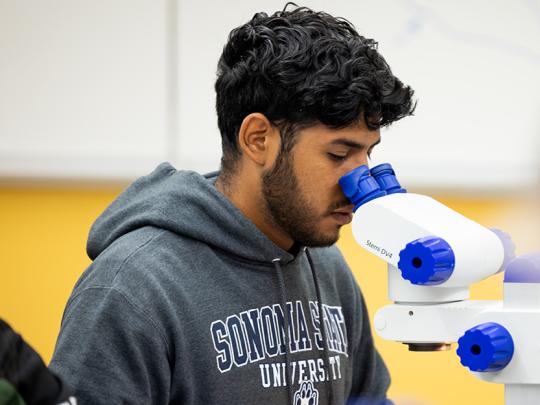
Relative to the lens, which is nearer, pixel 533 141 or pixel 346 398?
pixel 533 141

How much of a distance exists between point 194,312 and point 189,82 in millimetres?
1011

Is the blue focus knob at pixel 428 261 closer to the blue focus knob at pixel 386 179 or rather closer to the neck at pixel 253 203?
the blue focus knob at pixel 386 179

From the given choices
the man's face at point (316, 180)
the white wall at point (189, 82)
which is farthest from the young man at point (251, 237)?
the white wall at point (189, 82)

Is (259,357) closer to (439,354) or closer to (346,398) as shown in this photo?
(346,398)

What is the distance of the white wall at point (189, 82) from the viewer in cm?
216

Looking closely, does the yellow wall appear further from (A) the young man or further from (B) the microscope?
(B) the microscope

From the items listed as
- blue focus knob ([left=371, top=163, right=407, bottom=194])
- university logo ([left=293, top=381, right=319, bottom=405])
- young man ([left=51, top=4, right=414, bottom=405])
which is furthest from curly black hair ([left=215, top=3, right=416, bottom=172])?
university logo ([left=293, top=381, right=319, bottom=405])

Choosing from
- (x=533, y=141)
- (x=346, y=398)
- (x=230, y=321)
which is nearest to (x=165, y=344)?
(x=230, y=321)

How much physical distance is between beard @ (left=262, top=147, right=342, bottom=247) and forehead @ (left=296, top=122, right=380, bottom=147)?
4 centimetres

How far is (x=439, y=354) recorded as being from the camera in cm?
221

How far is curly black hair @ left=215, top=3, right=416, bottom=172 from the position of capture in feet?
4.38

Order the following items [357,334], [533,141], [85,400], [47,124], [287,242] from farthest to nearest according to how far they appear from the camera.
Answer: [47,124] < [357,334] < [287,242] < [85,400] < [533,141]

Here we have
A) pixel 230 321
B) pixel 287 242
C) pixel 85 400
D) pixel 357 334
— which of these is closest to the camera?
pixel 85 400

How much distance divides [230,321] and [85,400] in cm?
25
